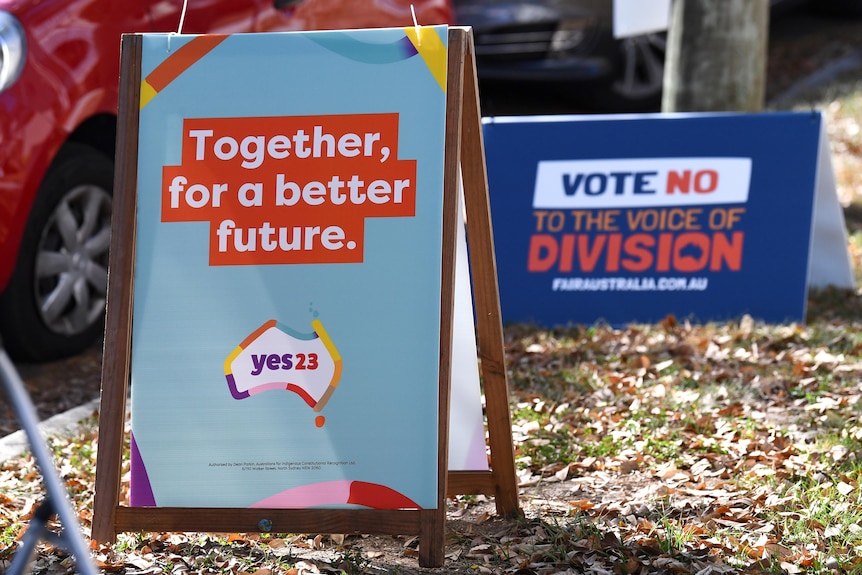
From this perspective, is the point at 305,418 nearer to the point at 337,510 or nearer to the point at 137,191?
the point at 337,510

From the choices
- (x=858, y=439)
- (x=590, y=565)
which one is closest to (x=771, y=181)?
(x=858, y=439)

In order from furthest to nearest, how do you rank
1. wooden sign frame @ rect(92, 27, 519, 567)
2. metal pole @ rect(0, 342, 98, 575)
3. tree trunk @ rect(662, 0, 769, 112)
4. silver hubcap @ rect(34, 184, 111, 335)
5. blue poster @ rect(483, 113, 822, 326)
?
tree trunk @ rect(662, 0, 769, 112), blue poster @ rect(483, 113, 822, 326), silver hubcap @ rect(34, 184, 111, 335), wooden sign frame @ rect(92, 27, 519, 567), metal pole @ rect(0, 342, 98, 575)

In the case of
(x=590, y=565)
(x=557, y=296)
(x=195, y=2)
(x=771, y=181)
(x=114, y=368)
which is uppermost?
(x=195, y=2)

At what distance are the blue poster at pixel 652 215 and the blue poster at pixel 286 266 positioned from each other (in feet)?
8.81

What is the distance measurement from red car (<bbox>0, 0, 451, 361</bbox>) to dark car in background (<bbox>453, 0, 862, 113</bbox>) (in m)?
4.27

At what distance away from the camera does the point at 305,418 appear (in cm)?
319

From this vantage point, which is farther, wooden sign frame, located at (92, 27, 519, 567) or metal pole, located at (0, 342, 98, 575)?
wooden sign frame, located at (92, 27, 519, 567)

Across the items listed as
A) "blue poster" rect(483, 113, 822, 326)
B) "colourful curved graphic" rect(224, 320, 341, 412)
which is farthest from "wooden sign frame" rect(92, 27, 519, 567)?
"blue poster" rect(483, 113, 822, 326)

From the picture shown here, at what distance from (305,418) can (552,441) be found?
1324 mm

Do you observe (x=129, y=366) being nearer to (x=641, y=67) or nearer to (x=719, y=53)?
(x=719, y=53)

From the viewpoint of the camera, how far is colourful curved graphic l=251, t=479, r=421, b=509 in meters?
3.15

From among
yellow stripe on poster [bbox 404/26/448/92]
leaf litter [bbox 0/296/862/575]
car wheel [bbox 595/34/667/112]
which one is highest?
car wheel [bbox 595/34/667/112]

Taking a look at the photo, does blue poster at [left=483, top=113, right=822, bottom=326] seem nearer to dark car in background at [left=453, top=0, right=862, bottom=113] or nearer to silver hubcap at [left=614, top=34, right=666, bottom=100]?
dark car in background at [left=453, top=0, right=862, bottom=113]

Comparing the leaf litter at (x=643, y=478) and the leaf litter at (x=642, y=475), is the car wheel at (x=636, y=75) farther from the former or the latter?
the leaf litter at (x=643, y=478)
